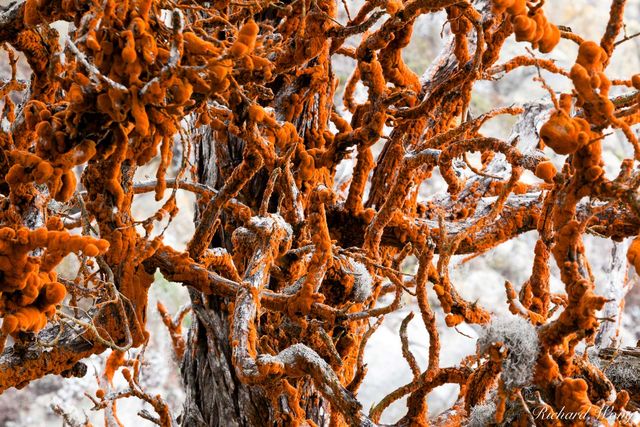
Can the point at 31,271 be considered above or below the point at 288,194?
below

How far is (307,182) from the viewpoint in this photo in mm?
1259

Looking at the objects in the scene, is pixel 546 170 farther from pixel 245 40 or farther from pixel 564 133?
pixel 245 40


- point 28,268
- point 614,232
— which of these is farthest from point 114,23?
point 614,232

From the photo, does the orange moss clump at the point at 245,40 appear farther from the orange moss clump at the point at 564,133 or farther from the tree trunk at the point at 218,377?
the tree trunk at the point at 218,377

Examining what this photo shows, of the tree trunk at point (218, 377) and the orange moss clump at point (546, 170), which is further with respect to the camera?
the tree trunk at point (218, 377)

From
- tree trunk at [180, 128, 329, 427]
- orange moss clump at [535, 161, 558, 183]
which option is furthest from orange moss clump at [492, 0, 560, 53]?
tree trunk at [180, 128, 329, 427]

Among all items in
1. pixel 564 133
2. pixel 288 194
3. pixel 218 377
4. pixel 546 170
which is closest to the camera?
pixel 564 133

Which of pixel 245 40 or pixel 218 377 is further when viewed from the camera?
pixel 218 377

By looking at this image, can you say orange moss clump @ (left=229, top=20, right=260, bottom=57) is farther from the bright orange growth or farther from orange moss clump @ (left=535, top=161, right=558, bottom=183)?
orange moss clump @ (left=535, top=161, right=558, bottom=183)

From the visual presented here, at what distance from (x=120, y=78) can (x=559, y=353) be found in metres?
0.58

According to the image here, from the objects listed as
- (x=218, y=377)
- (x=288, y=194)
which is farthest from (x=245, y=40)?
(x=218, y=377)

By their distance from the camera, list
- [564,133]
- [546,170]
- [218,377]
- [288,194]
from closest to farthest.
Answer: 1. [564,133]
2. [546,170]
3. [288,194]
4. [218,377]

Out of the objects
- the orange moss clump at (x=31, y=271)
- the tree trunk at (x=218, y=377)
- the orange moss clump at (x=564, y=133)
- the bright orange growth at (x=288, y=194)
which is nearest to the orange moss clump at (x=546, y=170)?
the bright orange growth at (x=288, y=194)

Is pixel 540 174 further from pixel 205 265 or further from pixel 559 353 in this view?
pixel 205 265
